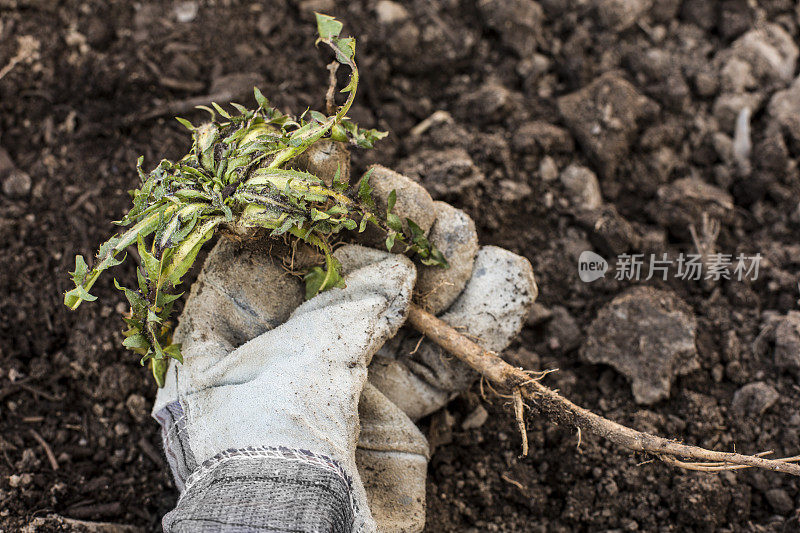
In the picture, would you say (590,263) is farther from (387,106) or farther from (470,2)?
(470,2)

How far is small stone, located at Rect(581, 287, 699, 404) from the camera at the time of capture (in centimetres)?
248

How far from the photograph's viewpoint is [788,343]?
8.28ft

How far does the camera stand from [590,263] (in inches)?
110

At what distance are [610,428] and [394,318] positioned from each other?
2.61 feet

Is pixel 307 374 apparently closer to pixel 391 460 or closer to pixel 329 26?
pixel 391 460

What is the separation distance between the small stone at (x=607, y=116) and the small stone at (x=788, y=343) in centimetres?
97

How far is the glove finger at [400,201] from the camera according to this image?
85.2 inches

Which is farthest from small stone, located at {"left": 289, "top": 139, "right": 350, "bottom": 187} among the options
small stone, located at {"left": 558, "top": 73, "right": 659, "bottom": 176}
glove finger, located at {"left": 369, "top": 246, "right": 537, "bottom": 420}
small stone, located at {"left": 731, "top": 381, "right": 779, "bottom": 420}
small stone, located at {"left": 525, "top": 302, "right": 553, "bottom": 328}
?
small stone, located at {"left": 731, "top": 381, "right": 779, "bottom": 420}

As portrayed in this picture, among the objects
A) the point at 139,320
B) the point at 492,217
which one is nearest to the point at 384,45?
the point at 492,217

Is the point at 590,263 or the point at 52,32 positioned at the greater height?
the point at 52,32

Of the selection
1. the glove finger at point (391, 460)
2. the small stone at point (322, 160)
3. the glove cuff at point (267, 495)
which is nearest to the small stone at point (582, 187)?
the small stone at point (322, 160)

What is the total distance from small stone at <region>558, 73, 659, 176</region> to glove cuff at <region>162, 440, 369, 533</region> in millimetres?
1977

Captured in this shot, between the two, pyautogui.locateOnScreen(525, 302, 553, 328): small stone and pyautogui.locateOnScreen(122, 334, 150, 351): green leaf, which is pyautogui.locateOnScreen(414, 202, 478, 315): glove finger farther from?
pyautogui.locateOnScreen(122, 334, 150, 351): green leaf

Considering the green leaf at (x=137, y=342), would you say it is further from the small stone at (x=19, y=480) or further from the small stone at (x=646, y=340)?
the small stone at (x=646, y=340)
